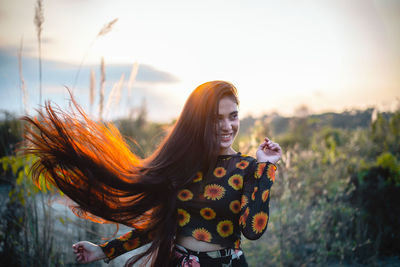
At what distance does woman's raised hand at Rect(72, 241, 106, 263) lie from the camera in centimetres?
209

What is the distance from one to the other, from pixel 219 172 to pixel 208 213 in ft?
0.91

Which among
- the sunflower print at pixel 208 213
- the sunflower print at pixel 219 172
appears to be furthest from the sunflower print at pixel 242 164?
the sunflower print at pixel 208 213

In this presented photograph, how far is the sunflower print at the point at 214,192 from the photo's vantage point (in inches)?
76.4

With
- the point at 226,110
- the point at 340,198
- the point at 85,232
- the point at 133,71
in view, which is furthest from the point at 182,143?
the point at 340,198

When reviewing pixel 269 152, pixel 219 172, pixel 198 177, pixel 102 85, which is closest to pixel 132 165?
pixel 198 177

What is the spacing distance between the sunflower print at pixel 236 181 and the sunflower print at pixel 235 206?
3.5 inches

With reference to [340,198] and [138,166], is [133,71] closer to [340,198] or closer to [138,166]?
[138,166]

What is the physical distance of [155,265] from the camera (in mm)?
2100

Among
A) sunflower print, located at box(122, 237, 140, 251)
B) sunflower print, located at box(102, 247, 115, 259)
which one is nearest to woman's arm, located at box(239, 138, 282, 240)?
sunflower print, located at box(122, 237, 140, 251)

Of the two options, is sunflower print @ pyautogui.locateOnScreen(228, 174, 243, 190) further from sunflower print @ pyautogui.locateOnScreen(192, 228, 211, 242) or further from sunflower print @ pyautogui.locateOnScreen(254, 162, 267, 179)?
sunflower print @ pyautogui.locateOnScreen(192, 228, 211, 242)

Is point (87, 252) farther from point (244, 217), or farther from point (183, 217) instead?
point (244, 217)

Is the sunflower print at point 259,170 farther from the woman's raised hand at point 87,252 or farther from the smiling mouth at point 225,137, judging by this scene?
the woman's raised hand at point 87,252

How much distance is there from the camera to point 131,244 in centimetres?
216

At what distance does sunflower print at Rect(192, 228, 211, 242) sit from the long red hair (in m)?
0.19
